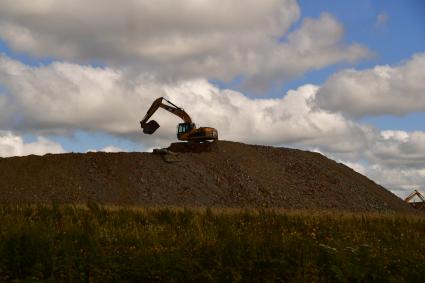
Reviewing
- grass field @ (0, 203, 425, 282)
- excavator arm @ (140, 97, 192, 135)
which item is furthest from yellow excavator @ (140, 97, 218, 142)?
grass field @ (0, 203, 425, 282)

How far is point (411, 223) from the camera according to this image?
734 inches

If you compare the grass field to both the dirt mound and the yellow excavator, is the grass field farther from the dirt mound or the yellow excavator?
the yellow excavator

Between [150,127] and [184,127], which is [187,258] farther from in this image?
[184,127]

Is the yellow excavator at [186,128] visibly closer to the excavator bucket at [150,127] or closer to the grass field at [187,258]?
the excavator bucket at [150,127]

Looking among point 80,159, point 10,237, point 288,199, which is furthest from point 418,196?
point 10,237

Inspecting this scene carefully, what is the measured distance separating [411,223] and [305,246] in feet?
29.1

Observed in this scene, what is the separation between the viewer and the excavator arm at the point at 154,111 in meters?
41.1

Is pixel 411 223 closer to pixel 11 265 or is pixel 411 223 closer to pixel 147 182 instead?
pixel 11 265

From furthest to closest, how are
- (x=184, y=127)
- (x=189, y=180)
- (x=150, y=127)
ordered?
(x=184, y=127) < (x=150, y=127) < (x=189, y=180)

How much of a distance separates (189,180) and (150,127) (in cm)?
643

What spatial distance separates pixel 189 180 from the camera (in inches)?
1446

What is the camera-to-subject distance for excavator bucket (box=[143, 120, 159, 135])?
4109 cm

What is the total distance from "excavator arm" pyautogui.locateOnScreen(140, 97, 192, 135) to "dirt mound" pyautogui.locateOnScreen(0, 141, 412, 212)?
2311 millimetres

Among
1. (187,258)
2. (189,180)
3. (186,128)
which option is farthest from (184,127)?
(187,258)
